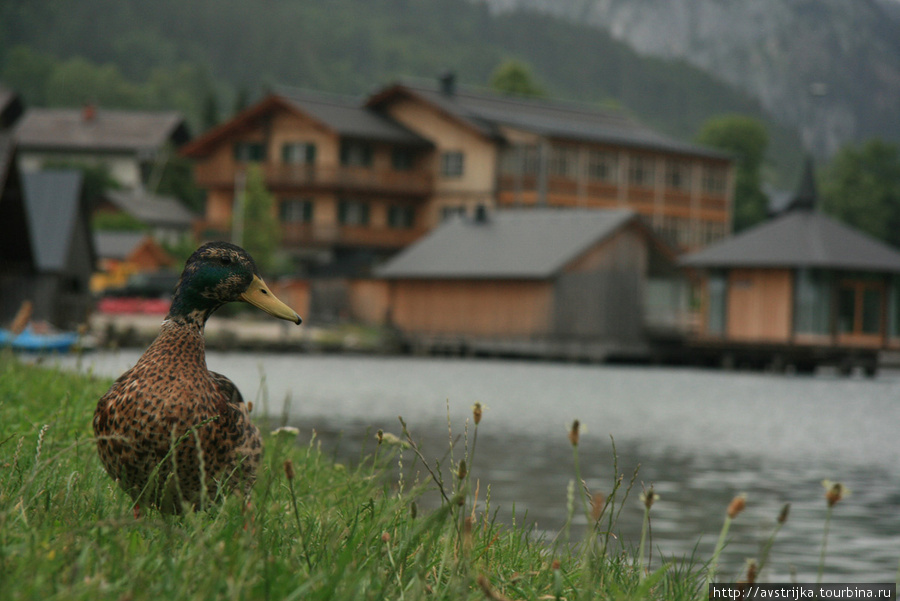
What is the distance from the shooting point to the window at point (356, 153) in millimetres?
62000

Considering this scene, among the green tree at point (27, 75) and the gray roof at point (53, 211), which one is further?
the green tree at point (27, 75)

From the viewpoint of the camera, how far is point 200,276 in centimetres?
458

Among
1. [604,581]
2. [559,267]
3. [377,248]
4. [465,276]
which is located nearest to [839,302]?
[559,267]

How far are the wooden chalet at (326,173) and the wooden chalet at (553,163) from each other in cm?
122

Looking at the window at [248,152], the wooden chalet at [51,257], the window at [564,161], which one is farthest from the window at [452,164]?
the wooden chalet at [51,257]

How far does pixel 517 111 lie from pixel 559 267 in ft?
70.7

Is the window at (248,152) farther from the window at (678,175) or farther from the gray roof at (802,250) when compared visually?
the gray roof at (802,250)

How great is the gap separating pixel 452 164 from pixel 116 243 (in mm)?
23595

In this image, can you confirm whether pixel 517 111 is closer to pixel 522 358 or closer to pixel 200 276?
pixel 522 358

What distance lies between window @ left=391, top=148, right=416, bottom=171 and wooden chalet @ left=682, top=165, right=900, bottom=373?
20808 mm

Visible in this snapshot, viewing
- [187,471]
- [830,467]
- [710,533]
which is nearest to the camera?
[187,471]

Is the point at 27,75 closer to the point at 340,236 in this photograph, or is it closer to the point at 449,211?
the point at 340,236

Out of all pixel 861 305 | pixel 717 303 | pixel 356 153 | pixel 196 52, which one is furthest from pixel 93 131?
pixel 196 52

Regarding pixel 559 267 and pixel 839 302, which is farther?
pixel 559 267
